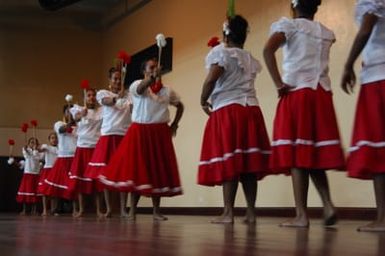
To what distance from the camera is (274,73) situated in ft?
9.31

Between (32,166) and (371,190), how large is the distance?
18.1 feet

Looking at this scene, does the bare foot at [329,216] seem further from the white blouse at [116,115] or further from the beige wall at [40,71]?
the beige wall at [40,71]

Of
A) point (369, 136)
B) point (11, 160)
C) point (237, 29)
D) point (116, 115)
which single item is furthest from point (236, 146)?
point (11, 160)

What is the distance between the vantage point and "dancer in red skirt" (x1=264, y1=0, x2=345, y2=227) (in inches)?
109

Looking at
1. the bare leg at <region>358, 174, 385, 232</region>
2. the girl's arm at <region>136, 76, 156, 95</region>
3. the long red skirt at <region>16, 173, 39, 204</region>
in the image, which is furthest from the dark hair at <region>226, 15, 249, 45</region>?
the long red skirt at <region>16, 173, 39, 204</region>

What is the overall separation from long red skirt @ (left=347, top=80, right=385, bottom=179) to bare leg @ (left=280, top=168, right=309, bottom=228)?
12.9 inches

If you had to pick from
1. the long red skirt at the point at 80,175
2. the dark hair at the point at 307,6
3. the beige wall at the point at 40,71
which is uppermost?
the beige wall at the point at 40,71

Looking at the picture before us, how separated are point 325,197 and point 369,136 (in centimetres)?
47

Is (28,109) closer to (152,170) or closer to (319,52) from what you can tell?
(152,170)

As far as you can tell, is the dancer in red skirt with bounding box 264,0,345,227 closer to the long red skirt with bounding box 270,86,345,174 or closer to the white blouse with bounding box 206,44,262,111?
the long red skirt with bounding box 270,86,345,174

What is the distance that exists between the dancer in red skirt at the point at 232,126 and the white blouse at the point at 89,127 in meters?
2.51

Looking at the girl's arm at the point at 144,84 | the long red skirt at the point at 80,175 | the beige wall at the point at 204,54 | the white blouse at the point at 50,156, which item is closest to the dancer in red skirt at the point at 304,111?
the girl's arm at the point at 144,84

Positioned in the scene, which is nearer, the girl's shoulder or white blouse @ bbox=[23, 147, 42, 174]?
the girl's shoulder

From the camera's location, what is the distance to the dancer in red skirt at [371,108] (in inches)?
95.2
